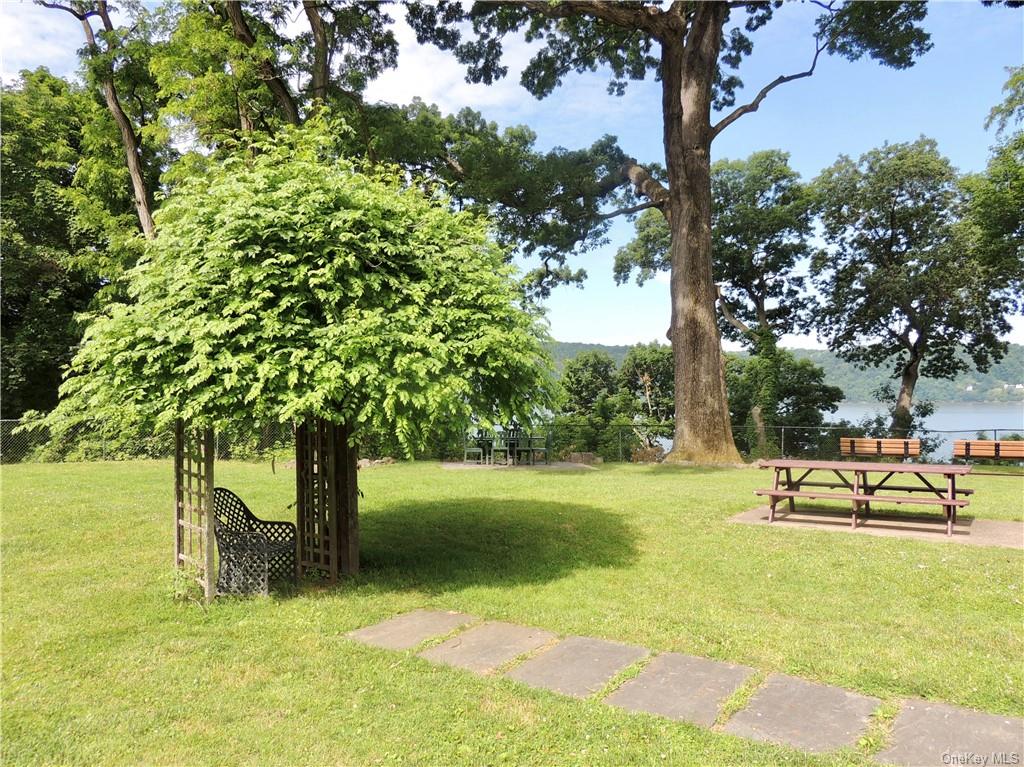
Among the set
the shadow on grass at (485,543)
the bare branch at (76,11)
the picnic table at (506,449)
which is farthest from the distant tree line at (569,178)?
the shadow on grass at (485,543)

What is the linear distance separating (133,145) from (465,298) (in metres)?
17.2

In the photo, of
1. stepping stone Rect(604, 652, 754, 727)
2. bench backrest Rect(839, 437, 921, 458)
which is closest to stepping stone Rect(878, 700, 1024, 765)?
stepping stone Rect(604, 652, 754, 727)

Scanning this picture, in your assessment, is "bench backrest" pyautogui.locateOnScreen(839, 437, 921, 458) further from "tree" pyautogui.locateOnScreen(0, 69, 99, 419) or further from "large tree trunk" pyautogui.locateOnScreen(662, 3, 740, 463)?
"tree" pyautogui.locateOnScreen(0, 69, 99, 419)

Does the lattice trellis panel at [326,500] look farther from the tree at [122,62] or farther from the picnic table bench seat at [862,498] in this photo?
the tree at [122,62]

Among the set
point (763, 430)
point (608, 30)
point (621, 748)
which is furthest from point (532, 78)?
point (621, 748)

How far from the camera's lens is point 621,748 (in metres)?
3.31

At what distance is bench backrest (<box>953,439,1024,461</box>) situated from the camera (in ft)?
46.6

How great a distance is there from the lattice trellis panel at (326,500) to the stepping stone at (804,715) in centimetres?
428

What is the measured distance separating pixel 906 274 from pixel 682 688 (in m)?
28.8

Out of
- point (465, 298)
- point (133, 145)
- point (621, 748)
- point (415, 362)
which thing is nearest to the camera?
point (621, 748)

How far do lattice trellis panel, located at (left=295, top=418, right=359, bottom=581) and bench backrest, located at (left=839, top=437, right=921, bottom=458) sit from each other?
12.3 metres

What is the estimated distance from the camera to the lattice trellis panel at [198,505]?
578cm

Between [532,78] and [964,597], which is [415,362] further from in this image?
[532,78]

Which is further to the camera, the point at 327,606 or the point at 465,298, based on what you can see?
the point at 465,298
